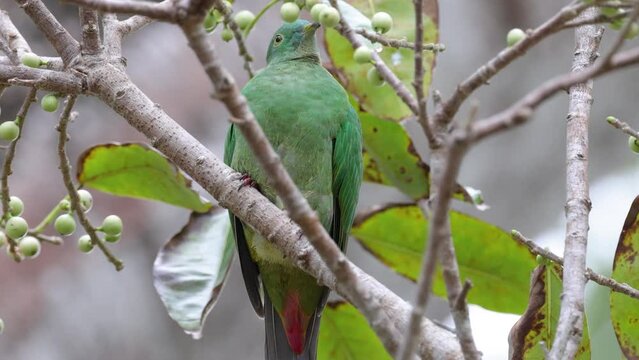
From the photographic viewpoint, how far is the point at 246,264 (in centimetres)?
283

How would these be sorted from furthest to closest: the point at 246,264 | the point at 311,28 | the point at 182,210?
the point at 182,210 < the point at 311,28 < the point at 246,264

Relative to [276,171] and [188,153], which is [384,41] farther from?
[276,171]

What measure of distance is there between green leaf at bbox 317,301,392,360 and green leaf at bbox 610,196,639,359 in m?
0.62

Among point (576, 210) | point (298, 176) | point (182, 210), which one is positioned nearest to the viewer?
point (576, 210)

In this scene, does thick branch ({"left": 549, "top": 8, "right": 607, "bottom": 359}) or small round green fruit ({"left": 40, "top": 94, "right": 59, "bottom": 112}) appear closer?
thick branch ({"left": 549, "top": 8, "right": 607, "bottom": 359})

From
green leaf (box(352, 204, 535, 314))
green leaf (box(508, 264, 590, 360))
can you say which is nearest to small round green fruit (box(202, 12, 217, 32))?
green leaf (box(352, 204, 535, 314))

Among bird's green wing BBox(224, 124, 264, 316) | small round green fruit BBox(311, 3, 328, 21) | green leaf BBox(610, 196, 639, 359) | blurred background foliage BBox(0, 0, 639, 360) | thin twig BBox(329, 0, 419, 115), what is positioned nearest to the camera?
thin twig BBox(329, 0, 419, 115)

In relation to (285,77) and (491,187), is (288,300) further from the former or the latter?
(491,187)

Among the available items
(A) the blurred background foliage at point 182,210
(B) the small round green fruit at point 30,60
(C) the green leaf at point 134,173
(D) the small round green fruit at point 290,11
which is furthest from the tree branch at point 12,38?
(A) the blurred background foliage at point 182,210

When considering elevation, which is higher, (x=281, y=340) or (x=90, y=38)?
(x=90, y=38)

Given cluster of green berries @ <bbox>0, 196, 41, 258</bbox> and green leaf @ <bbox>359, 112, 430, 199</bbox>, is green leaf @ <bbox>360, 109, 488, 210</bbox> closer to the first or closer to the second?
green leaf @ <bbox>359, 112, 430, 199</bbox>

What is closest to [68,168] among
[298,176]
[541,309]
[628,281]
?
[298,176]

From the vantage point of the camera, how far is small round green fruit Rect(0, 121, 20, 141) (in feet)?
6.88

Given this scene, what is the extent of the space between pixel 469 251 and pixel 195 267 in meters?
0.73
